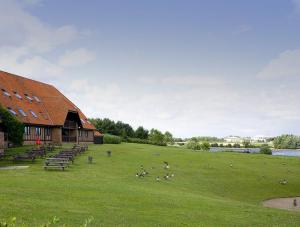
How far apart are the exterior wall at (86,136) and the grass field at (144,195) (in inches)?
953

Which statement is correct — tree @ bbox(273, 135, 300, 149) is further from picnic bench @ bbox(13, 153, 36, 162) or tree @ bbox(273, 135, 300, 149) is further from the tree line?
picnic bench @ bbox(13, 153, 36, 162)

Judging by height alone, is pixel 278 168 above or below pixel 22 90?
below

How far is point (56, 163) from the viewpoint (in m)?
38.0

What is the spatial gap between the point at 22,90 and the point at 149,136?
2553 inches

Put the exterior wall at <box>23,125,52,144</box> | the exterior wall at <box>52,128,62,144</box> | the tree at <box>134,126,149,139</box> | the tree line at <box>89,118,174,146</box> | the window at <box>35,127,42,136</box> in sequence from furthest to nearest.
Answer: the tree at <box>134,126,149,139</box> → the tree line at <box>89,118,174,146</box> → the exterior wall at <box>52,128,62,144</box> → the window at <box>35,127,42,136</box> → the exterior wall at <box>23,125,52,144</box>

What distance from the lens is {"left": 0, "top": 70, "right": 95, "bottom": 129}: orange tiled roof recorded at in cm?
6044

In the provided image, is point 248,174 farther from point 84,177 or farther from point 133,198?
point 133,198

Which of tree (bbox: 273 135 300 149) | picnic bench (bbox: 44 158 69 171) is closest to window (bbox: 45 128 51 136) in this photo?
picnic bench (bbox: 44 158 69 171)

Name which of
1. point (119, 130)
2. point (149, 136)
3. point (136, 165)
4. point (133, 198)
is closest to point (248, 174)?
point (136, 165)

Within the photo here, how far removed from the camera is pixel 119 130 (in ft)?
352

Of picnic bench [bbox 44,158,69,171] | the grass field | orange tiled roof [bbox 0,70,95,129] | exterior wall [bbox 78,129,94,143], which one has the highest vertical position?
orange tiled roof [bbox 0,70,95,129]

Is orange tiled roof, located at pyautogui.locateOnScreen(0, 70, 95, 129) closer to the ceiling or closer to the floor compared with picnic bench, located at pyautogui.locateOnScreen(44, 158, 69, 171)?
closer to the ceiling

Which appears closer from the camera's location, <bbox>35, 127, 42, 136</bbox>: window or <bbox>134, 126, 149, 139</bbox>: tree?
<bbox>35, 127, 42, 136</bbox>: window

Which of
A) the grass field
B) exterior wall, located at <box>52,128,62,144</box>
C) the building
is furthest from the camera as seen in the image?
exterior wall, located at <box>52,128,62,144</box>
